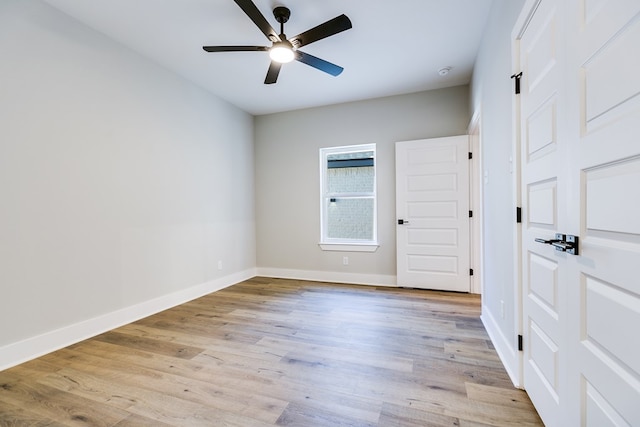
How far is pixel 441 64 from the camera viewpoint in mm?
3188

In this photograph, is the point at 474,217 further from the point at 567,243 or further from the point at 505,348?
the point at 567,243

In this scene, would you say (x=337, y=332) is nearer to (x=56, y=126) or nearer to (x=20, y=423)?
(x=20, y=423)

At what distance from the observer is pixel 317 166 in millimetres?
4469

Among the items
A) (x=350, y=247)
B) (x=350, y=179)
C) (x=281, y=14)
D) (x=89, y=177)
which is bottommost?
(x=350, y=247)

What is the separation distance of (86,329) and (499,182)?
357 centimetres

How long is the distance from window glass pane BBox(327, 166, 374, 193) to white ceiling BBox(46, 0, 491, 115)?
1136 millimetres

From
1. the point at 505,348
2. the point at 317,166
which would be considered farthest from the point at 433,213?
the point at 505,348

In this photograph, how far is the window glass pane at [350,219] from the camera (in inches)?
171

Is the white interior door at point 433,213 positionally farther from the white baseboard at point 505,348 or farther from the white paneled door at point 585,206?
the white paneled door at point 585,206

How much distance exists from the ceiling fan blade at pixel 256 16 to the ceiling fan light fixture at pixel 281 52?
0.19ft

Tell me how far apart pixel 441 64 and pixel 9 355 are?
4593 millimetres

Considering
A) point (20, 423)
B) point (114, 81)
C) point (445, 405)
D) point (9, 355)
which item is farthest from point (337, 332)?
point (114, 81)

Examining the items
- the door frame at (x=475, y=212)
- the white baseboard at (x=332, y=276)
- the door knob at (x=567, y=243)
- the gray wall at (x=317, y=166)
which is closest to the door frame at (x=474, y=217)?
the door frame at (x=475, y=212)

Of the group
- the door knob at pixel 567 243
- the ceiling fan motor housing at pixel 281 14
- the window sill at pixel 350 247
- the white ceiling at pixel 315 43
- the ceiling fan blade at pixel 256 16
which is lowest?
the window sill at pixel 350 247
